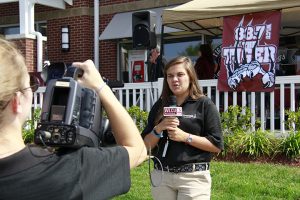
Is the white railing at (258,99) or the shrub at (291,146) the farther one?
the white railing at (258,99)

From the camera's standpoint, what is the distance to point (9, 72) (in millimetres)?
1487

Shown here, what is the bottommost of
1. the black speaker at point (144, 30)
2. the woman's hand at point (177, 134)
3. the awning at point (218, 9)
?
the woman's hand at point (177, 134)

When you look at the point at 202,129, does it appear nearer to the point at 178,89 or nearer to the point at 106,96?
the point at 178,89

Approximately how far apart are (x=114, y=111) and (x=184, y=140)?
5.32ft

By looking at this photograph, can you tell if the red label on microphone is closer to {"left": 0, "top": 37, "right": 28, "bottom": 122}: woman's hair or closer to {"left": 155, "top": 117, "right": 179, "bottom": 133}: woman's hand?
{"left": 155, "top": 117, "right": 179, "bottom": 133}: woman's hand

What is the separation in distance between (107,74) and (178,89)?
31.8 feet

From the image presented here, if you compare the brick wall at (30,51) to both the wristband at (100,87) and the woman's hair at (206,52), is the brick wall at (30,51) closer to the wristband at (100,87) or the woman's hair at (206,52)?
the woman's hair at (206,52)

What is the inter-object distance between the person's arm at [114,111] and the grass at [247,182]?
366 centimetres

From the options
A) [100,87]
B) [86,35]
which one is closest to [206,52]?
[86,35]

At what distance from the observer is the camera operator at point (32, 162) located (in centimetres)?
150

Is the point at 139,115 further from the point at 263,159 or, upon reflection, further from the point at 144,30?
the point at 263,159

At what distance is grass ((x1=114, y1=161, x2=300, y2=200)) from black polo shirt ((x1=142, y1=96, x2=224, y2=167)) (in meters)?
2.02

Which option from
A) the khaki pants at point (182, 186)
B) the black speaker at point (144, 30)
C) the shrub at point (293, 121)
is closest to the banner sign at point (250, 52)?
the shrub at point (293, 121)

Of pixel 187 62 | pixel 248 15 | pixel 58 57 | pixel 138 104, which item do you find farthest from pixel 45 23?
pixel 187 62
